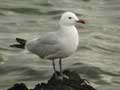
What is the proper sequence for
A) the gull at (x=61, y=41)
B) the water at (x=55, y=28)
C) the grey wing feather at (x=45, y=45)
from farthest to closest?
1. the water at (x=55, y=28)
2. the grey wing feather at (x=45, y=45)
3. the gull at (x=61, y=41)

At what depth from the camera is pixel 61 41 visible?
9.30 metres

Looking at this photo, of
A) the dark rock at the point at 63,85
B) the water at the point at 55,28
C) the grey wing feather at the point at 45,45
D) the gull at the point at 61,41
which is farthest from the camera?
the water at the point at 55,28

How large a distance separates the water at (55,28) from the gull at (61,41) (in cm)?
169

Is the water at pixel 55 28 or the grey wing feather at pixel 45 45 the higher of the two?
the grey wing feather at pixel 45 45

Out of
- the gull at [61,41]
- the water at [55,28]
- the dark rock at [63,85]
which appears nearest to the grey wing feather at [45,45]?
the gull at [61,41]

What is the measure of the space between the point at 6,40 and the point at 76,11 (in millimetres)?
3658

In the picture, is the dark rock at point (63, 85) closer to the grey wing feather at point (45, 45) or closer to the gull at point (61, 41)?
the gull at point (61, 41)

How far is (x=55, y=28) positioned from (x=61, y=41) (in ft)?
20.1

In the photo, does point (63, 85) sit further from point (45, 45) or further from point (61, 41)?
point (45, 45)

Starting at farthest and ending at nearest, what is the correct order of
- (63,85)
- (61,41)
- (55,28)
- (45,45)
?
1. (55,28)
2. (45,45)
3. (61,41)
4. (63,85)

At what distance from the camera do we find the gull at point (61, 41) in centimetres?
921

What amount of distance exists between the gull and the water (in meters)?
1.69

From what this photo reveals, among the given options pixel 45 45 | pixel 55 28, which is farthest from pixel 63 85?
pixel 55 28

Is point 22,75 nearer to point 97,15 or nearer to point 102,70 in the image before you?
point 102,70
